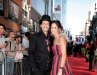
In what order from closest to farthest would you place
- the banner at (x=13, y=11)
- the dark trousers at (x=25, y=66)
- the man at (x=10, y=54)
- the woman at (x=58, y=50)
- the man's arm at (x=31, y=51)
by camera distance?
1. the man's arm at (x=31, y=51)
2. the woman at (x=58, y=50)
3. the man at (x=10, y=54)
4. the dark trousers at (x=25, y=66)
5. the banner at (x=13, y=11)

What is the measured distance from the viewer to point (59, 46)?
4504 millimetres

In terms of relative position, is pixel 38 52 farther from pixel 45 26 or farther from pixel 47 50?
pixel 45 26

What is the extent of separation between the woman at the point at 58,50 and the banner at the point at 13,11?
60.9 ft

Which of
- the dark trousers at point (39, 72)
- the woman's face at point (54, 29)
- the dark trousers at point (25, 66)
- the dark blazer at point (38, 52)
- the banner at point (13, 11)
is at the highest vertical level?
the banner at point (13, 11)

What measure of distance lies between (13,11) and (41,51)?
67.3 ft

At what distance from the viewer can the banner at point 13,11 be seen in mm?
23000

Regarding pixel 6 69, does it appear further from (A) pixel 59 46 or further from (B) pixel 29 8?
(B) pixel 29 8

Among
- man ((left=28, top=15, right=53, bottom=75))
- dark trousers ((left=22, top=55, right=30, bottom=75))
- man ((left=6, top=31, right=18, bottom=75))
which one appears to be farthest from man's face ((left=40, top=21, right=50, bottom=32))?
dark trousers ((left=22, top=55, right=30, bottom=75))

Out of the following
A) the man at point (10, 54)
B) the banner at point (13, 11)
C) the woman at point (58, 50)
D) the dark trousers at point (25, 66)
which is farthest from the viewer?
the banner at point (13, 11)

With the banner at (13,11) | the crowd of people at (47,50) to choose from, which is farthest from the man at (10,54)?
the banner at (13,11)

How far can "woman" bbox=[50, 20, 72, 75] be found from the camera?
14.6 ft

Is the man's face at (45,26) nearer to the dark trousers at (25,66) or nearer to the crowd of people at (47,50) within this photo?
the crowd of people at (47,50)

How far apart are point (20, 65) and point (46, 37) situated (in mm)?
3374

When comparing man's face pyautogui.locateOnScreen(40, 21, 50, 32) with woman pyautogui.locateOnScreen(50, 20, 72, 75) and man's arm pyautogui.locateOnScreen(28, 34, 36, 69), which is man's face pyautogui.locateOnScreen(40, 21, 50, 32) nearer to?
woman pyautogui.locateOnScreen(50, 20, 72, 75)
